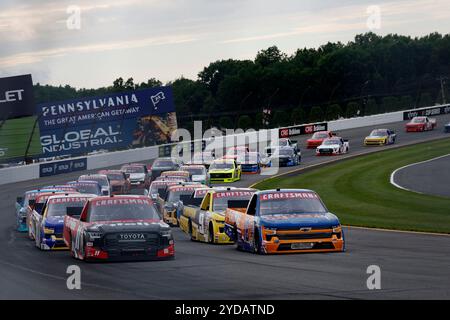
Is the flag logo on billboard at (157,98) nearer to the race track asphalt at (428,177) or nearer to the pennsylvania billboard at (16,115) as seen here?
the pennsylvania billboard at (16,115)

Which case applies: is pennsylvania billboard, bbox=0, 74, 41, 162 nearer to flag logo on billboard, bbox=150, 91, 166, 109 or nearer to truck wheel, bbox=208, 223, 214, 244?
flag logo on billboard, bbox=150, 91, 166, 109

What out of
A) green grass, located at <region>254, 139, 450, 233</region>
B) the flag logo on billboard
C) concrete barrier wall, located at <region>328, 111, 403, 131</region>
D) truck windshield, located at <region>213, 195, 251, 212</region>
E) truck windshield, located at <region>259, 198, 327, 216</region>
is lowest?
green grass, located at <region>254, 139, 450, 233</region>

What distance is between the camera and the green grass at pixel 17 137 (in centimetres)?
6819

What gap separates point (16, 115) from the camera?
69.2 metres

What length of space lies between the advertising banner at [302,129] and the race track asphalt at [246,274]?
61.5 meters

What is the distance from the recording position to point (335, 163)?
62969 millimetres

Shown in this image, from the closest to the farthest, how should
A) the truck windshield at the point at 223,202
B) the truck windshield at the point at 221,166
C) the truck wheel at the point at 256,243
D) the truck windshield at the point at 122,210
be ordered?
the truck windshield at the point at 122,210 → the truck wheel at the point at 256,243 → the truck windshield at the point at 223,202 → the truck windshield at the point at 221,166

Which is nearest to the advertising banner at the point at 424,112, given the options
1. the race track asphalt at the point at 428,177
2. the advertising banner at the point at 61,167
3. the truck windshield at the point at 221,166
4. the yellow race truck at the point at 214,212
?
the race track asphalt at the point at 428,177

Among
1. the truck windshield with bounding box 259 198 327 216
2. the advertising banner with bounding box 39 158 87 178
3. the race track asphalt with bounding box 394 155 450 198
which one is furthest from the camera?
the advertising banner with bounding box 39 158 87 178

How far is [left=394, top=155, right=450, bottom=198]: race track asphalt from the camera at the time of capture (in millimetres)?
41906

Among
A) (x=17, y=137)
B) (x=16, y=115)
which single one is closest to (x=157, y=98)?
(x=16, y=115)

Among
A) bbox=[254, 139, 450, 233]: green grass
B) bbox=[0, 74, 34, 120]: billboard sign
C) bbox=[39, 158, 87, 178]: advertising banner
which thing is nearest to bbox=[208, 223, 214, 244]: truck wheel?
bbox=[254, 139, 450, 233]: green grass

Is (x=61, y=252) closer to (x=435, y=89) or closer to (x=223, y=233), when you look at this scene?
(x=223, y=233)
